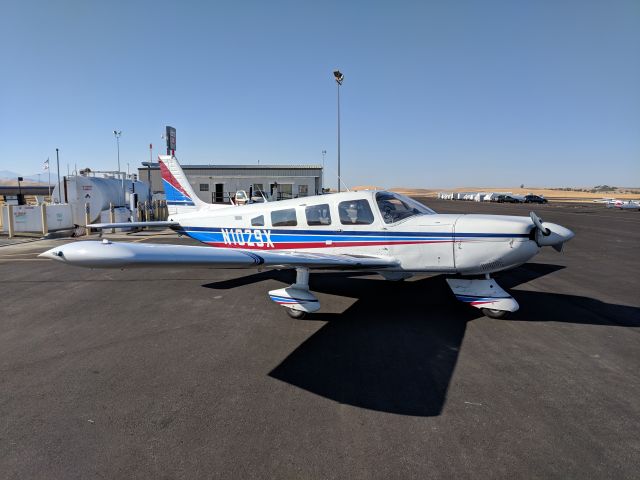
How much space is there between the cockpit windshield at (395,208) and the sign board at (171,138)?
30.2 metres

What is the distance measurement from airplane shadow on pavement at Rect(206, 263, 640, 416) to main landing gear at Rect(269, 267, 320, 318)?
33 centimetres

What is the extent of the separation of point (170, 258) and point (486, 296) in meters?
5.21

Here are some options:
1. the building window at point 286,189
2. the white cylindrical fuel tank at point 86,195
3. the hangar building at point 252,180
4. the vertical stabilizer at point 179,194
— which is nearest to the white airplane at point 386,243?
the vertical stabilizer at point 179,194

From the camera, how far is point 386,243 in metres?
6.92

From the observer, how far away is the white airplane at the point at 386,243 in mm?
6176

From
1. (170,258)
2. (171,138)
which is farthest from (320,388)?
(171,138)

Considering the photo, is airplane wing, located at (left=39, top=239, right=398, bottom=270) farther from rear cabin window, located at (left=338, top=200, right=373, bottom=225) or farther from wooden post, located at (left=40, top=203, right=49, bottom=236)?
wooden post, located at (left=40, top=203, right=49, bottom=236)

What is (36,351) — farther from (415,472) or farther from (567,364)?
(567,364)

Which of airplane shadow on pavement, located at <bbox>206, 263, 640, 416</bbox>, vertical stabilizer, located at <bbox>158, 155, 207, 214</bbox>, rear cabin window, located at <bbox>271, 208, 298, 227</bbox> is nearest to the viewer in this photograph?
airplane shadow on pavement, located at <bbox>206, 263, 640, 416</bbox>

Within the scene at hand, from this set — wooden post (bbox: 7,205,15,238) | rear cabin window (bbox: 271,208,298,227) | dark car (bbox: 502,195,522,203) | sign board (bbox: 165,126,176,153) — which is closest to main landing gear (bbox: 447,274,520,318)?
rear cabin window (bbox: 271,208,298,227)

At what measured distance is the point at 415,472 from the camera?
2.91m

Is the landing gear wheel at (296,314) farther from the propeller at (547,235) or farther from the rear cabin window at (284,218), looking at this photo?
the propeller at (547,235)

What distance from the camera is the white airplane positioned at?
6.18 metres

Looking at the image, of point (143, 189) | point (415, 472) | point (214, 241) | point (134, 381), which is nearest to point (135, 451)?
point (134, 381)
